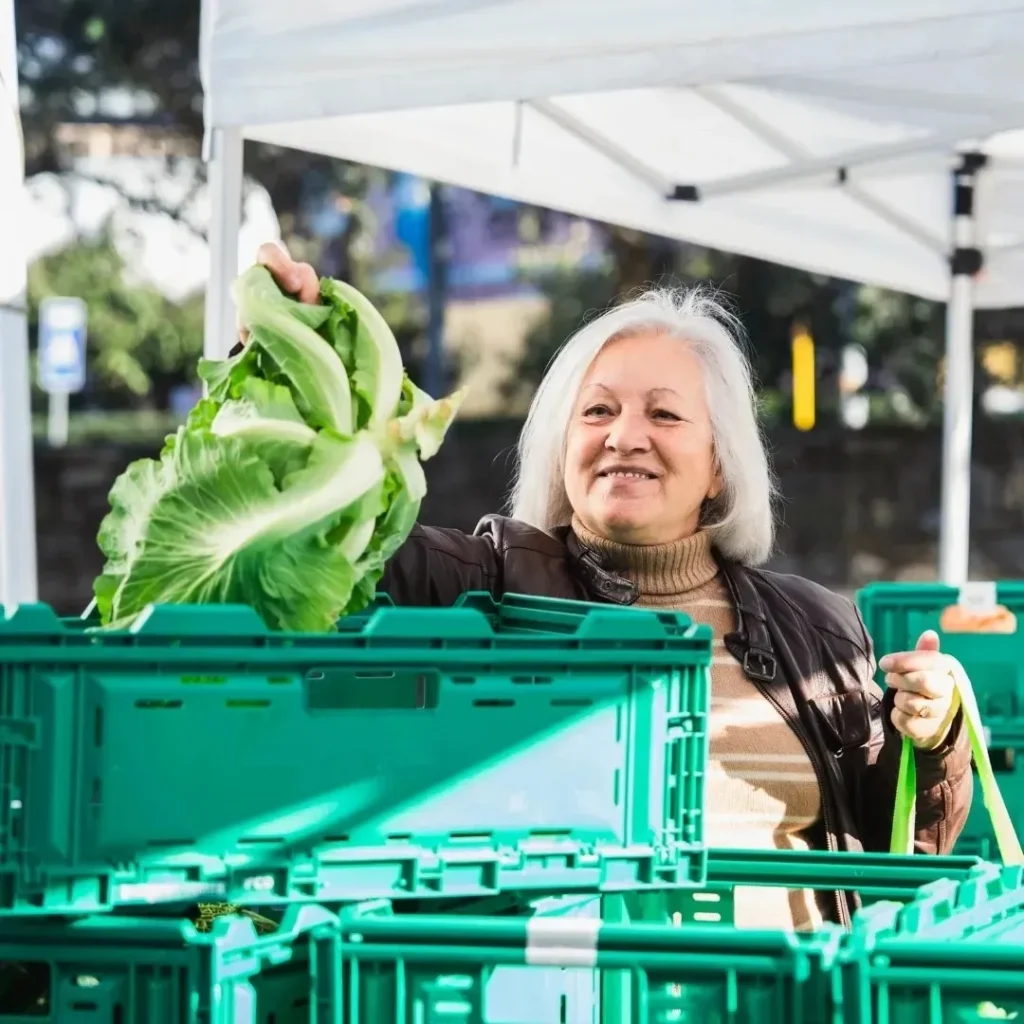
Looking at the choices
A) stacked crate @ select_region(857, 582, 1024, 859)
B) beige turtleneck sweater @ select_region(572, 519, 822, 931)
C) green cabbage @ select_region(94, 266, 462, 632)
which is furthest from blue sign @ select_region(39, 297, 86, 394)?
green cabbage @ select_region(94, 266, 462, 632)

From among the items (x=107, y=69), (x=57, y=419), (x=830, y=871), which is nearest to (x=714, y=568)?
(x=830, y=871)

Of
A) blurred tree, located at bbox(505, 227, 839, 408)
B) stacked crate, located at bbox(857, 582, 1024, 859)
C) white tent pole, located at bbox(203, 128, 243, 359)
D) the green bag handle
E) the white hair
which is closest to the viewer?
the green bag handle

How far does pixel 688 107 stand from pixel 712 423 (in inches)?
77.5

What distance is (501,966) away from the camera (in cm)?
145

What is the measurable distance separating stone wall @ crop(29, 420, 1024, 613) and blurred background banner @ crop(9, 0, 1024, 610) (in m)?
0.03

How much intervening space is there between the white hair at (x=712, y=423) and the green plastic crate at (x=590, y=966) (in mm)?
1463

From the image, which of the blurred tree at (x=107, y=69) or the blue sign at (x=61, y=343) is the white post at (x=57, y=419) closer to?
the blue sign at (x=61, y=343)

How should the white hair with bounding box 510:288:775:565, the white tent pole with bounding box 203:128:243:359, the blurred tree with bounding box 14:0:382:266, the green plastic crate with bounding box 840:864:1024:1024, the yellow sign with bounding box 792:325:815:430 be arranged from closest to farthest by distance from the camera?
the green plastic crate with bounding box 840:864:1024:1024, the white hair with bounding box 510:288:775:565, the white tent pole with bounding box 203:128:243:359, the blurred tree with bounding box 14:0:382:266, the yellow sign with bounding box 792:325:815:430

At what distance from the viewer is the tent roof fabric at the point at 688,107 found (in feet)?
8.55

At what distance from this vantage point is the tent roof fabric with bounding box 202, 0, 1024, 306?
2605 mm

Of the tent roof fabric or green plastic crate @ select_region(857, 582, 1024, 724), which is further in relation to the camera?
green plastic crate @ select_region(857, 582, 1024, 724)

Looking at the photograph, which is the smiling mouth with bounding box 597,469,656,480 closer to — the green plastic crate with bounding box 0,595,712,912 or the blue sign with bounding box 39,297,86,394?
the green plastic crate with bounding box 0,595,712,912

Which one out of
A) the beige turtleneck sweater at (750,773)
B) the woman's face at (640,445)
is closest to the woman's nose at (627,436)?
the woman's face at (640,445)

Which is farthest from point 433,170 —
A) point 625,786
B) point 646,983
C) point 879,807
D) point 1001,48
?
point 646,983
